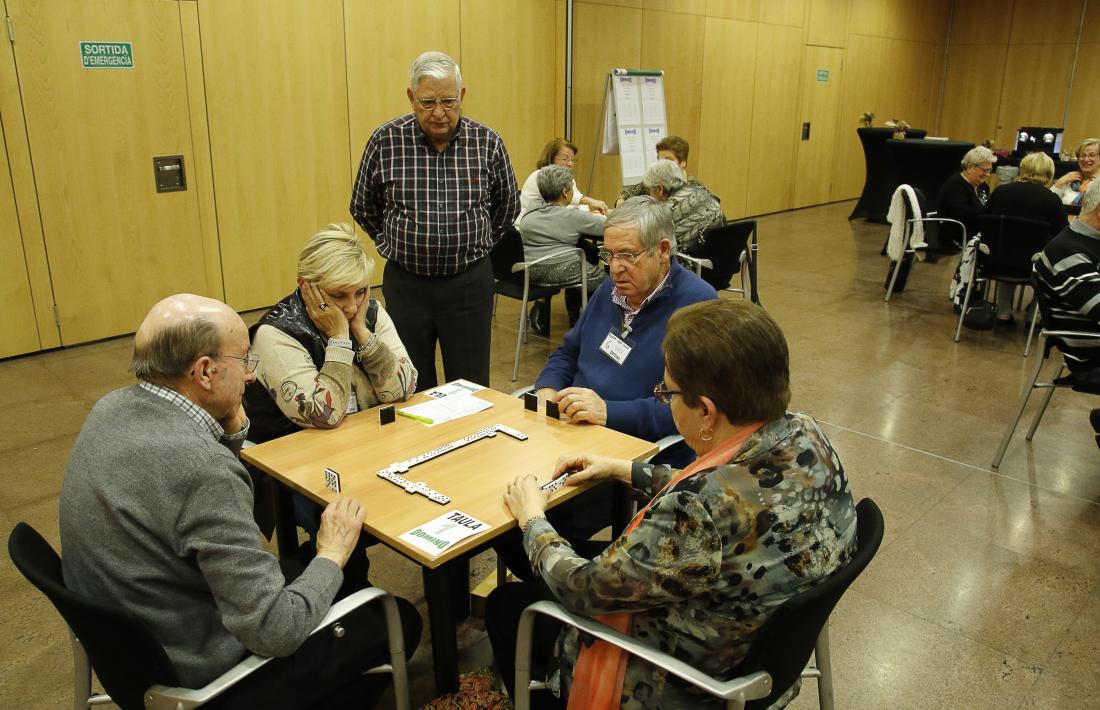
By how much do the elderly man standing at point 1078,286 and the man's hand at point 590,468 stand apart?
250 centimetres

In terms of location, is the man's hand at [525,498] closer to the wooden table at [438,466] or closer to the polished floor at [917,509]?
the wooden table at [438,466]

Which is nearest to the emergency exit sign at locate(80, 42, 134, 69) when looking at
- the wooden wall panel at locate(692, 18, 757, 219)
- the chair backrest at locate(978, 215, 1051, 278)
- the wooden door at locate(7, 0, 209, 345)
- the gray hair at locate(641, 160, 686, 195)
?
the wooden door at locate(7, 0, 209, 345)

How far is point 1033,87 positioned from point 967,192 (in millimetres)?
8218

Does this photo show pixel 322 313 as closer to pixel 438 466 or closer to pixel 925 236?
pixel 438 466

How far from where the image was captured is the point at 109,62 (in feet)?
16.6

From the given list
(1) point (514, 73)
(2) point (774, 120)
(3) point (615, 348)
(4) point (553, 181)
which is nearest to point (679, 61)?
(2) point (774, 120)

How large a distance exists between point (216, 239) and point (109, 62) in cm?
131

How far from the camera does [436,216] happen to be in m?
3.14

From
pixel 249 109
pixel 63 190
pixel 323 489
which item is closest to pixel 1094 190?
pixel 323 489

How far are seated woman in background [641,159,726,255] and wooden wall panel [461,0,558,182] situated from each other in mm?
2472

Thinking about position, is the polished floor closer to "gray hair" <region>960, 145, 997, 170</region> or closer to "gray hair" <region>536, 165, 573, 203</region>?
"gray hair" <region>536, 165, 573, 203</region>

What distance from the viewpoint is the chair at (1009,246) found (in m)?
5.16

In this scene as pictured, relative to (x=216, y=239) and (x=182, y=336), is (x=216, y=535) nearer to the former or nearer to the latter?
(x=182, y=336)

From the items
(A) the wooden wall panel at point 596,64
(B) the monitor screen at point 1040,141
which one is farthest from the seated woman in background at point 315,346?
(B) the monitor screen at point 1040,141
